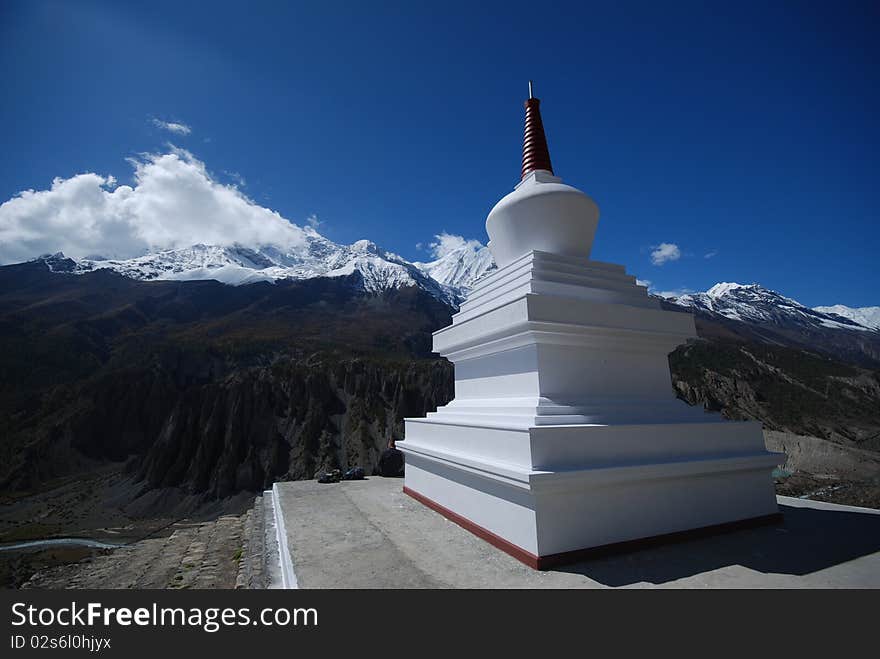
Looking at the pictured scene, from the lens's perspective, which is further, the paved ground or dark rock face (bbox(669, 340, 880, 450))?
dark rock face (bbox(669, 340, 880, 450))

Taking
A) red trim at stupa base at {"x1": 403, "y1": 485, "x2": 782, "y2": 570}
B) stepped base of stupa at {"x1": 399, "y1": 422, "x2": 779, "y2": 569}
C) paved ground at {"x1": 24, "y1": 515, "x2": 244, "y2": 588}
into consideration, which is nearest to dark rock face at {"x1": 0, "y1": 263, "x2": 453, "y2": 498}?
paved ground at {"x1": 24, "y1": 515, "x2": 244, "y2": 588}

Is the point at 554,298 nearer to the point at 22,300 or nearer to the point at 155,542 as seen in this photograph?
the point at 155,542

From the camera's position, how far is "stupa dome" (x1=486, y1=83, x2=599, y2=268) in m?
7.93

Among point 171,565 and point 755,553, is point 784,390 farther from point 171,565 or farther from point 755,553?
point 171,565

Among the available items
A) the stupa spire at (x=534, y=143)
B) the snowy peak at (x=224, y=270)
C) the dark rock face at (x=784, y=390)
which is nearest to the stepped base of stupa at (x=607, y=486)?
the stupa spire at (x=534, y=143)

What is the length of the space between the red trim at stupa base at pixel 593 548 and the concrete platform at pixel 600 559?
7 centimetres

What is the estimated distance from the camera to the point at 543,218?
26.1 ft

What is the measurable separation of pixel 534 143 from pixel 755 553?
7.81 meters

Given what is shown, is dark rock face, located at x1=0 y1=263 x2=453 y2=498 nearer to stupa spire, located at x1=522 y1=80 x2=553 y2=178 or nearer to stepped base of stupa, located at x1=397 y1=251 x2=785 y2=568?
stepped base of stupa, located at x1=397 y1=251 x2=785 y2=568

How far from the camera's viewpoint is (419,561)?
538 centimetres

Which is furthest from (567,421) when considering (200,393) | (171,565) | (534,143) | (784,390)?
(784,390)

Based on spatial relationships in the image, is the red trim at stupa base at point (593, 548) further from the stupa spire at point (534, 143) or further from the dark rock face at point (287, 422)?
the dark rock face at point (287, 422)

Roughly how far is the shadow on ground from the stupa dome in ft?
16.3
